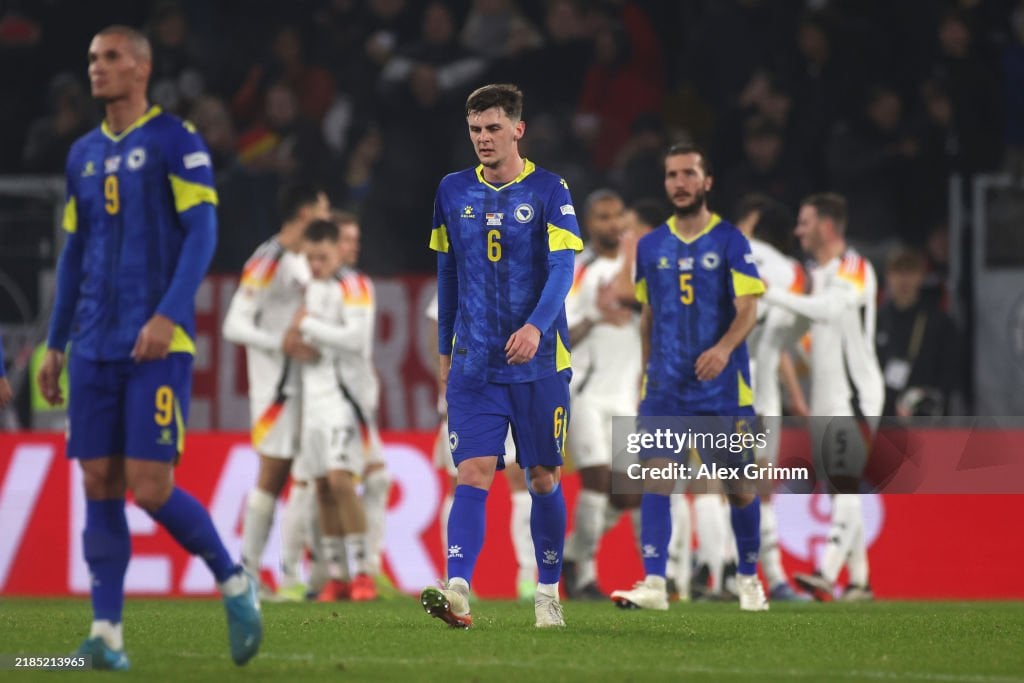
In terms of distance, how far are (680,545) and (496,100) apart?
5248mm

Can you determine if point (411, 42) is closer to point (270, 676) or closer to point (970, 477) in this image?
point (970, 477)

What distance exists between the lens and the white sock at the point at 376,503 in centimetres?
1209

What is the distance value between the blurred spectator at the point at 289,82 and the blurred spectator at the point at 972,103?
255 inches

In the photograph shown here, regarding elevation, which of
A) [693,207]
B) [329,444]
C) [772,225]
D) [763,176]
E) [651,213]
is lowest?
[329,444]

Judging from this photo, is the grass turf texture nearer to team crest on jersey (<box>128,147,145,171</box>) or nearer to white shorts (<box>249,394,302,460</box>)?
team crest on jersey (<box>128,147,145,171</box>)

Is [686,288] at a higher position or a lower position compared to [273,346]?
higher

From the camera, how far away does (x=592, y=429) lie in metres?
11.8

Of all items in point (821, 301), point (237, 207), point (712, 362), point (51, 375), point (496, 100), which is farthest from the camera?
→ point (237, 207)

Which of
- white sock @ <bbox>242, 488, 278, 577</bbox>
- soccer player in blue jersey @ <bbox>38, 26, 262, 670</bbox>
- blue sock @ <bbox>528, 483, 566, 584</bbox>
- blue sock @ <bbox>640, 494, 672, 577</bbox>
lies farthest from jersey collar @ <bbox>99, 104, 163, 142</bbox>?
white sock @ <bbox>242, 488, 278, 577</bbox>

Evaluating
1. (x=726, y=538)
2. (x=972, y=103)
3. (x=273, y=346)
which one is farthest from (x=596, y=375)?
(x=972, y=103)

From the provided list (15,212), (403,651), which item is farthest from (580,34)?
(403,651)

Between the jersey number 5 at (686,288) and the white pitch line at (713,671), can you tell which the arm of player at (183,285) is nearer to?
the white pitch line at (713,671)

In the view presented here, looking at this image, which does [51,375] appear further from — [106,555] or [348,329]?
[348,329]

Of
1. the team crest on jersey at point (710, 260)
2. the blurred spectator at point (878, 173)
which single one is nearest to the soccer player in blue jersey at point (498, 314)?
the team crest on jersey at point (710, 260)
